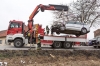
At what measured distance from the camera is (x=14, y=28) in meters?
18.7

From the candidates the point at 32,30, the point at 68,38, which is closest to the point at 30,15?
the point at 32,30

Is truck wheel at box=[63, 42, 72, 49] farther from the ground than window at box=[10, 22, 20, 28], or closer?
closer

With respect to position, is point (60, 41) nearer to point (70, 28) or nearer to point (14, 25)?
point (70, 28)

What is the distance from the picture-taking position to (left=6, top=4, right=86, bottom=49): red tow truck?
18333mm

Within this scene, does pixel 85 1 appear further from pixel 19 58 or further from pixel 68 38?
pixel 19 58

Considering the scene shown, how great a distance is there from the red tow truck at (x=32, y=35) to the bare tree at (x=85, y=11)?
1393 cm

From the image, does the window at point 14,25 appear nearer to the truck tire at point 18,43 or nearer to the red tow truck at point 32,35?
the red tow truck at point 32,35

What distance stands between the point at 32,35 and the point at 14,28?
6.46 feet

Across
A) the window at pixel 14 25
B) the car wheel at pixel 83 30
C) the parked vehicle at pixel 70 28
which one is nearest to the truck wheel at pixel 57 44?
the parked vehicle at pixel 70 28

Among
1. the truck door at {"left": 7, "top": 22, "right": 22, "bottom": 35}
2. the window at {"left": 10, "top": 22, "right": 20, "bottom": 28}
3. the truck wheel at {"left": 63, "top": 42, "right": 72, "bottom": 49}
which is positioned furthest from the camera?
the truck wheel at {"left": 63, "top": 42, "right": 72, "bottom": 49}

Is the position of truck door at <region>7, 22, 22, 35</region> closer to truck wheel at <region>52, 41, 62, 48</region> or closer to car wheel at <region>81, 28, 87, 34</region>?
truck wheel at <region>52, 41, 62, 48</region>

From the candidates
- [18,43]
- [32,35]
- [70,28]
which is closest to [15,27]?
[18,43]

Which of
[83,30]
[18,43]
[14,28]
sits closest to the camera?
[18,43]

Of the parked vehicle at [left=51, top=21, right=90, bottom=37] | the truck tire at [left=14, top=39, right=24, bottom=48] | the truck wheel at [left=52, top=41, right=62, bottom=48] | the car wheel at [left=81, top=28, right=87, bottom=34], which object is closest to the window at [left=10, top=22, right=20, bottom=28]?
the truck tire at [left=14, top=39, right=24, bottom=48]
